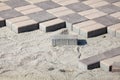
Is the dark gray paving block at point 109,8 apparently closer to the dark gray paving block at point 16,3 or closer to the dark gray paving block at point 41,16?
the dark gray paving block at point 41,16

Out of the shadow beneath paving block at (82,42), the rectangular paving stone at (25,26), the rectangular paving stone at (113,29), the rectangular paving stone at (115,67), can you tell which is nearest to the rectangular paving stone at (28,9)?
the rectangular paving stone at (25,26)

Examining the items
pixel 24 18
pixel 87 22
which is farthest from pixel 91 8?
pixel 24 18

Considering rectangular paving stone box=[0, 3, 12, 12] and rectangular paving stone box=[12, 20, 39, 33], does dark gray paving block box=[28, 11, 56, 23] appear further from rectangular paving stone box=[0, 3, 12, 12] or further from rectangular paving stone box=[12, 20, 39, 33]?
rectangular paving stone box=[0, 3, 12, 12]

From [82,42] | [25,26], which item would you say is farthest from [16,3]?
[82,42]

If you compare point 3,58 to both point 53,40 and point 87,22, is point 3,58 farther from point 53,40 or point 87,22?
point 87,22

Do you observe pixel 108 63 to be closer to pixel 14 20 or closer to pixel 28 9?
pixel 14 20
